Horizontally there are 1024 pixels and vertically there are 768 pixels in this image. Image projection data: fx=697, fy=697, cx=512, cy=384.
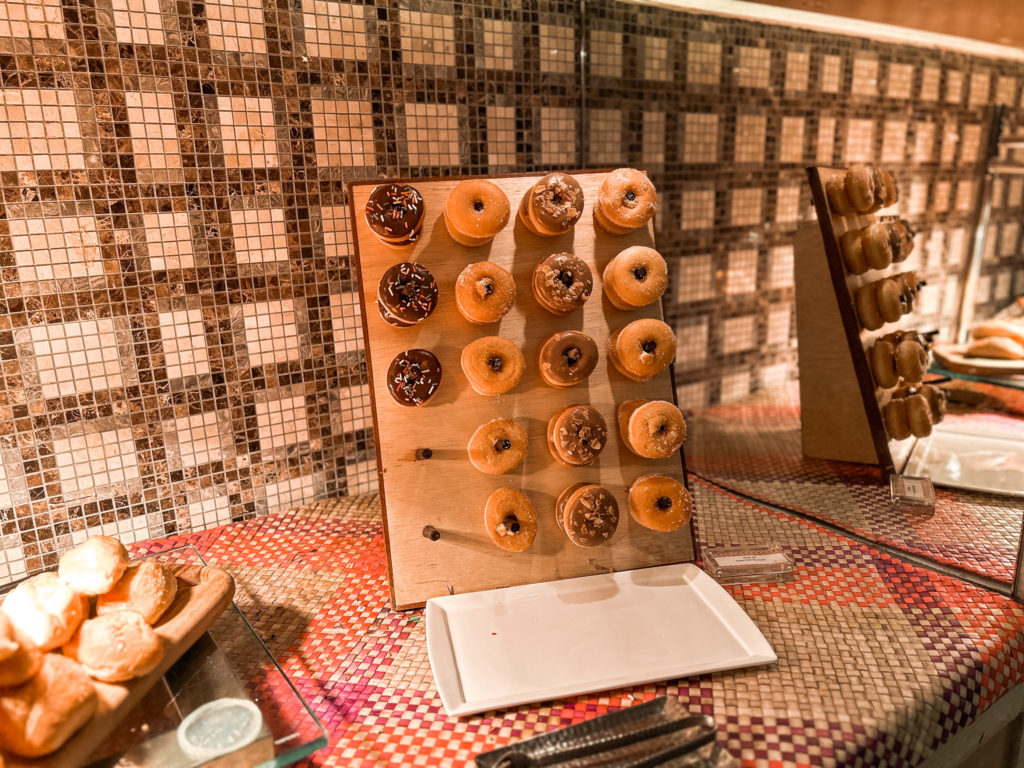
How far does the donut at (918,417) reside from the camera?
1751 mm

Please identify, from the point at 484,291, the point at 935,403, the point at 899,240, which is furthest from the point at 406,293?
the point at 935,403

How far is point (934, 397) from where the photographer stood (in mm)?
1815

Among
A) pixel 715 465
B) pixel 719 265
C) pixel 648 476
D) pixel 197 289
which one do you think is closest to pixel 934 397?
pixel 715 465

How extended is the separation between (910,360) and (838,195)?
17.8 inches

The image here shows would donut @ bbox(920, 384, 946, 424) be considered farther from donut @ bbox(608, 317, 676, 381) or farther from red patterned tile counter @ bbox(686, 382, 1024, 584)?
donut @ bbox(608, 317, 676, 381)

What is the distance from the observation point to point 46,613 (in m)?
0.89

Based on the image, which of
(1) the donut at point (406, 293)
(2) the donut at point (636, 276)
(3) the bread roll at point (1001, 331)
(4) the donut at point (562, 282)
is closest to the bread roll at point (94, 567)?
(1) the donut at point (406, 293)

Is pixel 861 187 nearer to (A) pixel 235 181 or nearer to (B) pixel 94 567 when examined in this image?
(A) pixel 235 181

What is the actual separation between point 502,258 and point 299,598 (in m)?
0.73

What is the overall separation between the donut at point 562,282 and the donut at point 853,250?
86cm

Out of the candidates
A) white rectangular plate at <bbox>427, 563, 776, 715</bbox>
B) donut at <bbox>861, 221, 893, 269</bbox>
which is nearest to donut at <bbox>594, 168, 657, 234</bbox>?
white rectangular plate at <bbox>427, 563, 776, 715</bbox>

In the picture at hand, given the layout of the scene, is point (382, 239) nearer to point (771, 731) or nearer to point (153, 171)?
point (153, 171)

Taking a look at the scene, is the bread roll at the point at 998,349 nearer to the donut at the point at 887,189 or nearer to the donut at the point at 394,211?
the donut at the point at 887,189

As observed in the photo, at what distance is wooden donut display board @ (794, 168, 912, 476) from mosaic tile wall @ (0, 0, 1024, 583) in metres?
0.45
